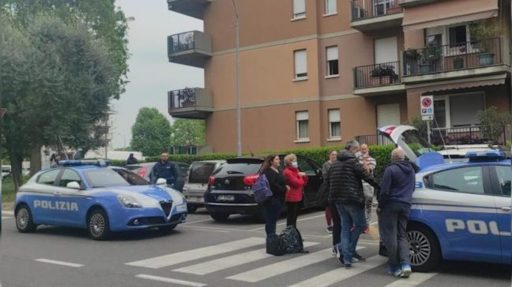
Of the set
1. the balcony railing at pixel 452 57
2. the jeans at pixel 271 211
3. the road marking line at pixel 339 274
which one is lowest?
the road marking line at pixel 339 274

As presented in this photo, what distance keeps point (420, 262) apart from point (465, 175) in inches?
53.1

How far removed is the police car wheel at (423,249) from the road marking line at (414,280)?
0.14m

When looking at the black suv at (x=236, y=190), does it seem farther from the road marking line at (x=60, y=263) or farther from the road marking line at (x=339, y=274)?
the road marking line at (x=60, y=263)

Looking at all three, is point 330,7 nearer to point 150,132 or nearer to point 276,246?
point 276,246

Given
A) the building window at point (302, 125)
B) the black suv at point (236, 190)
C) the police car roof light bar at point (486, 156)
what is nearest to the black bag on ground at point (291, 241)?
the police car roof light bar at point (486, 156)

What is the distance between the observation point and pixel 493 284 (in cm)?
730

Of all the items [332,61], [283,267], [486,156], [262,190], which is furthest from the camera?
[332,61]

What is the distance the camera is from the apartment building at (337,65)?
2366cm

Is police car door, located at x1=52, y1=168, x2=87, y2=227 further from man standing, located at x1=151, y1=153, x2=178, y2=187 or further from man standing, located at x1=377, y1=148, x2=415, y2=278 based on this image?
man standing, located at x1=377, y1=148, x2=415, y2=278

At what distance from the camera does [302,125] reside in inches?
1185

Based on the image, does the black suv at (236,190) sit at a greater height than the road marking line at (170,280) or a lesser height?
greater

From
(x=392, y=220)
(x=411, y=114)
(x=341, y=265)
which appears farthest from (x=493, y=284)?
(x=411, y=114)

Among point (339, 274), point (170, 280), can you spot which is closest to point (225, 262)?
point (170, 280)

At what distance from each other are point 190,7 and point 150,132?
75.0 m
